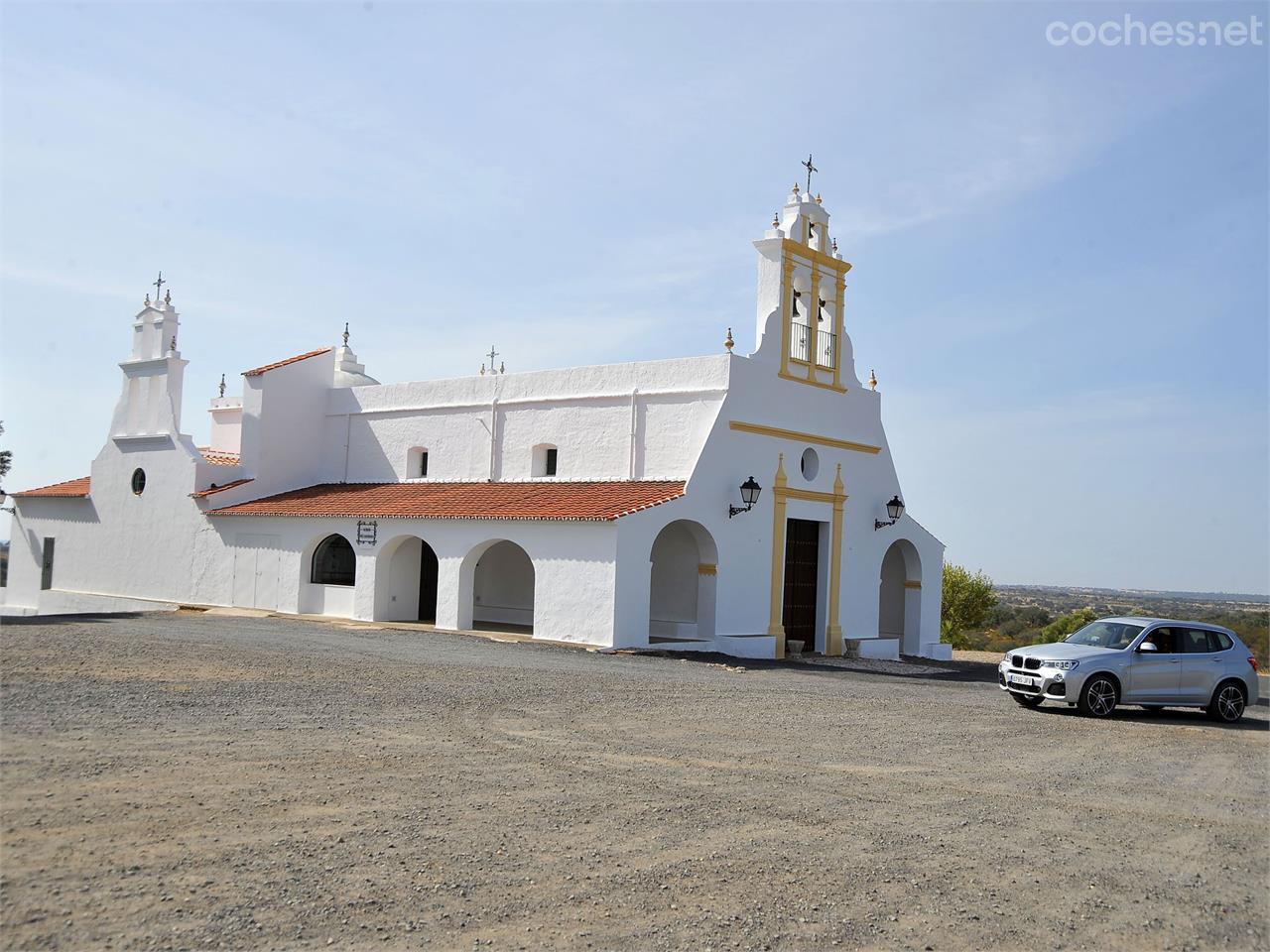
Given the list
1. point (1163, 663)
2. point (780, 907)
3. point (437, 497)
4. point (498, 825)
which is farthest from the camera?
point (437, 497)

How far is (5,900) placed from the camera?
5020mm

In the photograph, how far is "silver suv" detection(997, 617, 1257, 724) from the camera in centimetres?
1441

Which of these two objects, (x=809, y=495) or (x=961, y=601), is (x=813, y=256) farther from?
(x=961, y=601)

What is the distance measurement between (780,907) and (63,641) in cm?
1116

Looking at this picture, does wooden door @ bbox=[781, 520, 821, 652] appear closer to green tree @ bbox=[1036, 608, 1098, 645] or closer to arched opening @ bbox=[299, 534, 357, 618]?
arched opening @ bbox=[299, 534, 357, 618]

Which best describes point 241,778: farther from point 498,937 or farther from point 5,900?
point 498,937

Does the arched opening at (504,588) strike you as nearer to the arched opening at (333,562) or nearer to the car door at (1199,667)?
the arched opening at (333,562)

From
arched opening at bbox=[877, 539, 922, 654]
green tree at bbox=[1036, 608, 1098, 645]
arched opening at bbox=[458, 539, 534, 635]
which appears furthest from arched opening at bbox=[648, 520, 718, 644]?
green tree at bbox=[1036, 608, 1098, 645]

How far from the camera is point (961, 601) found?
42.2 metres

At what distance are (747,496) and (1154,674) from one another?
8880 millimetres

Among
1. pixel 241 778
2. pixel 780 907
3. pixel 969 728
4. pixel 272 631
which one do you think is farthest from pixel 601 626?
pixel 780 907

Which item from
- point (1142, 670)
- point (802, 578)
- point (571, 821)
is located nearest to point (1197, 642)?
point (1142, 670)

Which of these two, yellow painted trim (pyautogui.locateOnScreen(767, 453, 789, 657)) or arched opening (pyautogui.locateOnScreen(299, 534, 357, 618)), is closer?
yellow painted trim (pyautogui.locateOnScreen(767, 453, 789, 657))

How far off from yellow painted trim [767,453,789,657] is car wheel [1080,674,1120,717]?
8978mm
